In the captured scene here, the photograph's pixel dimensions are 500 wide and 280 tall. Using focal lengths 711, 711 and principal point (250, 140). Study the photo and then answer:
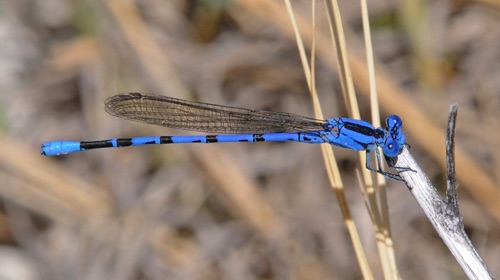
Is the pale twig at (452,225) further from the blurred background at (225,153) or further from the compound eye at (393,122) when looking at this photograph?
the blurred background at (225,153)

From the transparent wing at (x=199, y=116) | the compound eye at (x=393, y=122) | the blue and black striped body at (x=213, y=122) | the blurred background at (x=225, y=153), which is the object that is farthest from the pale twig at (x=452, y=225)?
the blurred background at (x=225, y=153)

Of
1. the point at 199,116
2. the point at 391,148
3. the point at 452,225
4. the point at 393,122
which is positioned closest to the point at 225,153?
the point at 199,116

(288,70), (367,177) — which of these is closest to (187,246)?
(288,70)

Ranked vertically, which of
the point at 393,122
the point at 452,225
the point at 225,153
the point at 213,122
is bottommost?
the point at 452,225

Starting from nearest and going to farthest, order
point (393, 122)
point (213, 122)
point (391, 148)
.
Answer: point (391, 148)
point (393, 122)
point (213, 122)

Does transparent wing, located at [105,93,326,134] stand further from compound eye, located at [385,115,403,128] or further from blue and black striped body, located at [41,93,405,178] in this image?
compound eye, located at [385,115,403,128]

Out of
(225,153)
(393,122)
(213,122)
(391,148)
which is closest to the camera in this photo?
(391,148)

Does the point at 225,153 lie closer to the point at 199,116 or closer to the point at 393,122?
the point at 199,116

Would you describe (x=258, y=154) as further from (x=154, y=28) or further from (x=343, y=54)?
(x=343, y=54)
